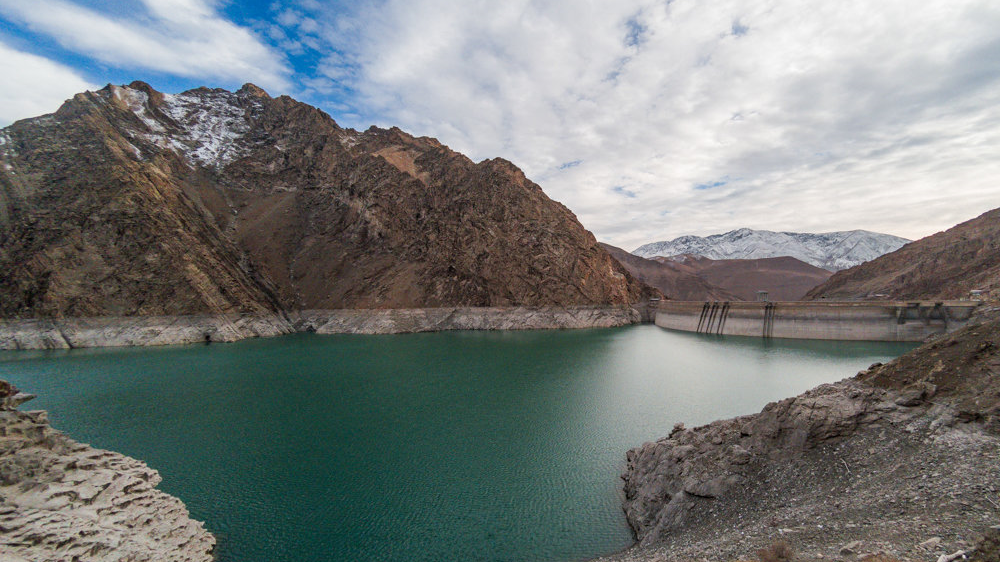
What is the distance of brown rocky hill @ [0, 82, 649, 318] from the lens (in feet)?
163

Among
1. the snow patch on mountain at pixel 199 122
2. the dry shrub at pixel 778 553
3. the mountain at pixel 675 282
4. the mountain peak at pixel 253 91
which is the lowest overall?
the dry shrub at pixel 778 553

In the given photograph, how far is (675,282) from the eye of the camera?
457ft

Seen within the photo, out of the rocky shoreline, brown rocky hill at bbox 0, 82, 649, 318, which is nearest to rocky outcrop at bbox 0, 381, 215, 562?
the rocky shoreline

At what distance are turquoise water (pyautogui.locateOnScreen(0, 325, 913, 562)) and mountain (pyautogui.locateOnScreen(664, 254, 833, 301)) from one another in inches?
4415

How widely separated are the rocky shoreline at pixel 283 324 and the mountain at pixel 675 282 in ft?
192

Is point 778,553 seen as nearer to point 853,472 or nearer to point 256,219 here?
point 853,472

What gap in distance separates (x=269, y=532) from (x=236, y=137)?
11149 cm

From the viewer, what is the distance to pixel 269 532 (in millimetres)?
11930

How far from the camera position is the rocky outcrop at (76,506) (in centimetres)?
831

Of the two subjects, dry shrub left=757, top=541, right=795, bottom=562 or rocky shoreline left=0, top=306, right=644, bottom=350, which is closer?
dry shrub left=757, top=541, right=795, bottom=562

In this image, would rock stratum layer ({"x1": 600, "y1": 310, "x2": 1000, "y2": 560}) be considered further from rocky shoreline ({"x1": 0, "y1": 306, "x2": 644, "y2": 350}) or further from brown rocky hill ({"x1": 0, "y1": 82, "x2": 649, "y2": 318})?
brown rocky hill ({"x1": 0, "y1": 82, "x2": 649, "y2": 318})

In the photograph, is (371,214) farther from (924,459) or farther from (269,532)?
(924,459)

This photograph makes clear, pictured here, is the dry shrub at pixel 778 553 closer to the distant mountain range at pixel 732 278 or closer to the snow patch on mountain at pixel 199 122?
the snow patch on mountain at pixel 199 122

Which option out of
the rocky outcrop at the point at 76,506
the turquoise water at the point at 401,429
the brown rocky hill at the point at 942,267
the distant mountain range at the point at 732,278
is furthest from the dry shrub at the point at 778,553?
the distant mountain range at the point at 732,278
